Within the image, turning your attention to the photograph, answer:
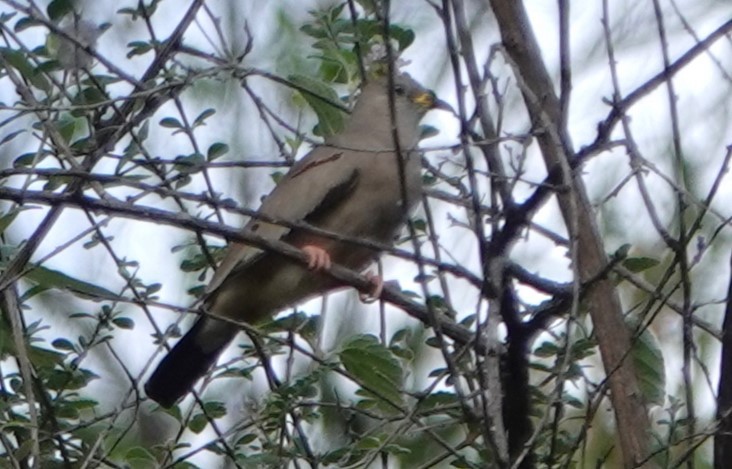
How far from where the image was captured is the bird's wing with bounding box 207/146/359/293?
14.3 feet

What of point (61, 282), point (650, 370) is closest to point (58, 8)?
point (61, 282)

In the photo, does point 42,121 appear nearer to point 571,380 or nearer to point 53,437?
point 53,437

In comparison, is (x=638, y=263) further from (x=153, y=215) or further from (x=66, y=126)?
(x=66, y=126)

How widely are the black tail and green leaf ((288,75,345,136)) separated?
2.34ft

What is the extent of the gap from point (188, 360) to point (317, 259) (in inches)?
19.9

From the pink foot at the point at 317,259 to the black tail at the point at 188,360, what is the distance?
1.24 ft

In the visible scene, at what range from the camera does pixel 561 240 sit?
3420mm

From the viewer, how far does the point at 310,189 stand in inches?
176

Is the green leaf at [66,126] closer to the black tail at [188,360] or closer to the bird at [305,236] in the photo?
the bird at [305,236]

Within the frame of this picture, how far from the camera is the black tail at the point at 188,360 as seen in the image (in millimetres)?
4109

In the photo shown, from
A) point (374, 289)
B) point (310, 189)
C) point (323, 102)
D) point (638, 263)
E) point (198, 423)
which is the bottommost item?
point (198, 423)

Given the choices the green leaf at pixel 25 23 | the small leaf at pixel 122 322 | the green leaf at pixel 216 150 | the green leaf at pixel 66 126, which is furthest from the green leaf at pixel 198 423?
the green leaf at pixel 25 23

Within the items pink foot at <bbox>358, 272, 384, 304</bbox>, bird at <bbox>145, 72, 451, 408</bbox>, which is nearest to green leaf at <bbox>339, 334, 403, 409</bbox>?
pink foot at <bbox>358, 272, 384, 304</bbox>

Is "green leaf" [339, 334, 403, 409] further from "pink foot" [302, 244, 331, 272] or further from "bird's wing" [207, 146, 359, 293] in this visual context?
"bird's wing" [207, 146, 359, 293]
